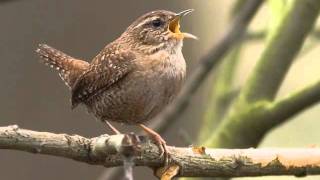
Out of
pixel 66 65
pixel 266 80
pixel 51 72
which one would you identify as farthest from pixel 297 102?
pixel 51 72

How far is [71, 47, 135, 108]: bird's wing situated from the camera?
3.28 meters

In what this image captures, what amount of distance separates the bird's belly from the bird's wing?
36 millimetres

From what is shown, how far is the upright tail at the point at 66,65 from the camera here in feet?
12.0

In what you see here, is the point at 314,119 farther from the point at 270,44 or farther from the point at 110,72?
the point at 110,72

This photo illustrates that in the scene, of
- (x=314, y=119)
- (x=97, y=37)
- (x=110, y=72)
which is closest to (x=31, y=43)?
(x=97, y=37)

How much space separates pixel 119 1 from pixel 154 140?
3.37m

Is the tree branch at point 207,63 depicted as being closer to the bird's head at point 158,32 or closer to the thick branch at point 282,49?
the thick branch at point 282,49

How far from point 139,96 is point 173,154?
0.46 metres

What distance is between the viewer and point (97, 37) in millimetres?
5766

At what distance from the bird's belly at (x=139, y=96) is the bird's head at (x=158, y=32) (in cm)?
22

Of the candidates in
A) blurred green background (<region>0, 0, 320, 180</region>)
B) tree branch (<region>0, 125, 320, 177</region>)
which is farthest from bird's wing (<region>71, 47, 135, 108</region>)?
blurred green background (<region>0, 0, 320, 180</region>)

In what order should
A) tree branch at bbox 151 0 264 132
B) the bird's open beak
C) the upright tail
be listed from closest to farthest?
the bird's open beak < the upright tail < tree branch at bbox 151 0 264 132

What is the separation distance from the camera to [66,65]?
3742mm

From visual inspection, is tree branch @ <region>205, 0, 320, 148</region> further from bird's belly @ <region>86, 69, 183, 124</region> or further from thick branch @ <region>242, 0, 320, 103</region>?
bird's belly @ <region>86, 69, 183, 124</region>
